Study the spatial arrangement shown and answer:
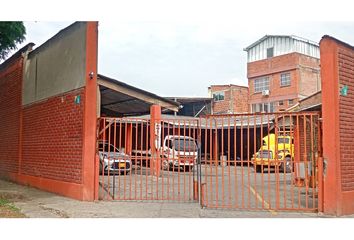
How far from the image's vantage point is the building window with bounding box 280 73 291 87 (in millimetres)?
39991

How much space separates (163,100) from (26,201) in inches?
332

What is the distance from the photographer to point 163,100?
55.3ft

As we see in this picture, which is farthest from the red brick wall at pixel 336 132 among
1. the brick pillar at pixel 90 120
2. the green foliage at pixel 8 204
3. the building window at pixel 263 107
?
the building window at pixel 263 107

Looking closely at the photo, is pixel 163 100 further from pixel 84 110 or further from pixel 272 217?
pixel 272 217

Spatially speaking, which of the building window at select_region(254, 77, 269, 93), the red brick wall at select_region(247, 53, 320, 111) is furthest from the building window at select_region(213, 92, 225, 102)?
the building window at select_region(254, 77, 269, 93)

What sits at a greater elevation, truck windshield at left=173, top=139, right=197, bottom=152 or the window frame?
the window frame

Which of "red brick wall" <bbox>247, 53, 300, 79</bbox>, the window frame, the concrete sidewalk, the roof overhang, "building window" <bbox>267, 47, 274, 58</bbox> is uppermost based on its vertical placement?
"building window" <bbox>267, 47, 274, 58</bbox>

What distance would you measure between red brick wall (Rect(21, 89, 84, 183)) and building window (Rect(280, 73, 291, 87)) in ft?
105

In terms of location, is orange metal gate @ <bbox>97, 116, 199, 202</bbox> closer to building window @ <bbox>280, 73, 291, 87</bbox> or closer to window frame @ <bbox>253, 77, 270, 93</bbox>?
building window @ <bbox>280, 73, 291, 87</bbox>

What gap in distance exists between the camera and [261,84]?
1699 inches

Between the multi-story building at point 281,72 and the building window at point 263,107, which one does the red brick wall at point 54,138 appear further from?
the building window at point 263,107

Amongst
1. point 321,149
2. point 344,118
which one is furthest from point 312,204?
point 344,118

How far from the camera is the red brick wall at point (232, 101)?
43750 mm

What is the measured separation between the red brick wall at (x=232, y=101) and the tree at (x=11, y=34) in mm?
33835
